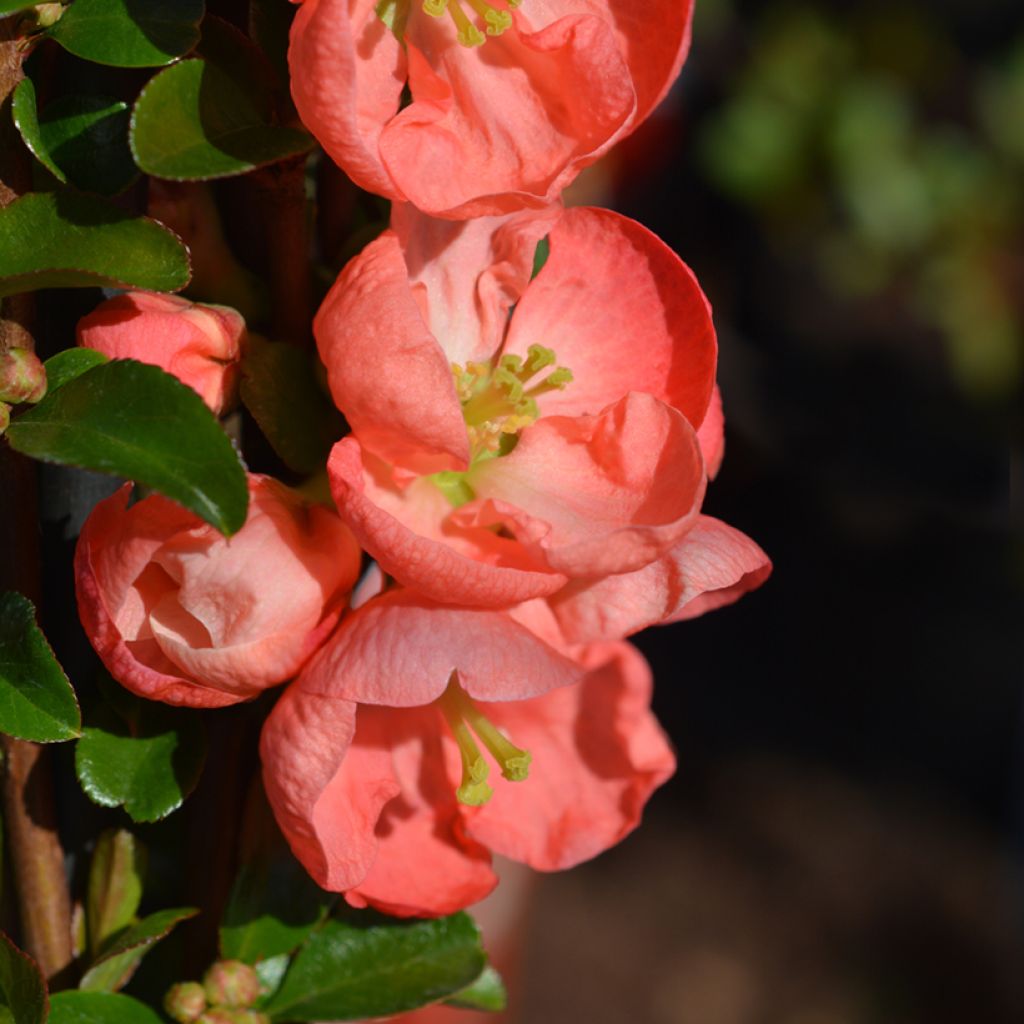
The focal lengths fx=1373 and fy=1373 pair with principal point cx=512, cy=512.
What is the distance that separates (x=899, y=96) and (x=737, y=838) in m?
1.47

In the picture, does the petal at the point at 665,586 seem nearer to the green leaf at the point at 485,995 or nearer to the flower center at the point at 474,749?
the flower center at the point at 474,749

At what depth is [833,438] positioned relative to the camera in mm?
2621

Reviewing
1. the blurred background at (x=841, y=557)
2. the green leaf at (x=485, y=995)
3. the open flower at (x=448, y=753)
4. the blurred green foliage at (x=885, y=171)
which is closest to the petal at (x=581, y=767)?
the open flower at (x=448, y=753)

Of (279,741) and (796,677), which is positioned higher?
(279,741)

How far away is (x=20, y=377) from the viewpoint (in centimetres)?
40

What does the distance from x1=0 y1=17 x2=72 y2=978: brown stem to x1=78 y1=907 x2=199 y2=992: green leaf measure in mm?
26

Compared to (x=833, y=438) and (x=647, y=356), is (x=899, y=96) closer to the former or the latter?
(x=833, y=438)

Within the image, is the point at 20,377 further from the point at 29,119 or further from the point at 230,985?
the point at 230,985

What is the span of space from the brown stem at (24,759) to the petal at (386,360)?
10cm

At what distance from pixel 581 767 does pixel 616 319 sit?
→ 0.63 ft

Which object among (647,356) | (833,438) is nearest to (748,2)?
(833,438)

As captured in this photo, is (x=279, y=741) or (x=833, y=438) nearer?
(x=279, y=741)

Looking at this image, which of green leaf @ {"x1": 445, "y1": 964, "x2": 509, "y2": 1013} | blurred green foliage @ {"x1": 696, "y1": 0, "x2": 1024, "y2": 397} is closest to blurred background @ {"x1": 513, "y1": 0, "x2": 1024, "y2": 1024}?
blurred green foliage @ {"x1": 696, "y1": 0, "x2": 1024, "y2": 397}

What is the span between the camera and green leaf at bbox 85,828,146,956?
1.74ft
